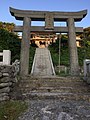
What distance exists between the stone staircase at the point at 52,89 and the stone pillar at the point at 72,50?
8.02 ft

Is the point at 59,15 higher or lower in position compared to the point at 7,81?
higher

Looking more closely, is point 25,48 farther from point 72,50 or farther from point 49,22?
point 72,50

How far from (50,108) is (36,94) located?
1528 millimetres

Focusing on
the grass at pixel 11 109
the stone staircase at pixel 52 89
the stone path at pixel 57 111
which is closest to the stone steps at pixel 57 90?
the stone staircase at pixel 52 89

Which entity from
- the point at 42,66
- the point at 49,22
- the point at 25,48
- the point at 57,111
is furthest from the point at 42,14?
the point at 57,111

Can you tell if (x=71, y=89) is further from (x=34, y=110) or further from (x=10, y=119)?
(x=10, y=119)

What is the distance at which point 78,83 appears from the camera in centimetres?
867

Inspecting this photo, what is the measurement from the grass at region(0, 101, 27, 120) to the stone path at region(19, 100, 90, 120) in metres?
0.16

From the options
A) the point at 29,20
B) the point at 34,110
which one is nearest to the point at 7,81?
the point at 34,110

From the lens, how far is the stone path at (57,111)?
496cm

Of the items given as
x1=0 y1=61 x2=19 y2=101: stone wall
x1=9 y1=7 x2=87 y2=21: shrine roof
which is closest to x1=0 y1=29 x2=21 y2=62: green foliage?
x1=9 y1=7 x2=87 y2=21: shrine roof

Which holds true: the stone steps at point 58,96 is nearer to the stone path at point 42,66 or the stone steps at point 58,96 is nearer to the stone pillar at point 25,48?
the stone pillar at point 25,48

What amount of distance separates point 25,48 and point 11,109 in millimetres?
6771

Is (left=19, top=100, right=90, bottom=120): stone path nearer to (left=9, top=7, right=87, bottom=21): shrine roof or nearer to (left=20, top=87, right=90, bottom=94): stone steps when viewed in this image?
(left=20, top=87, right=90, bottom=94): stone steps
